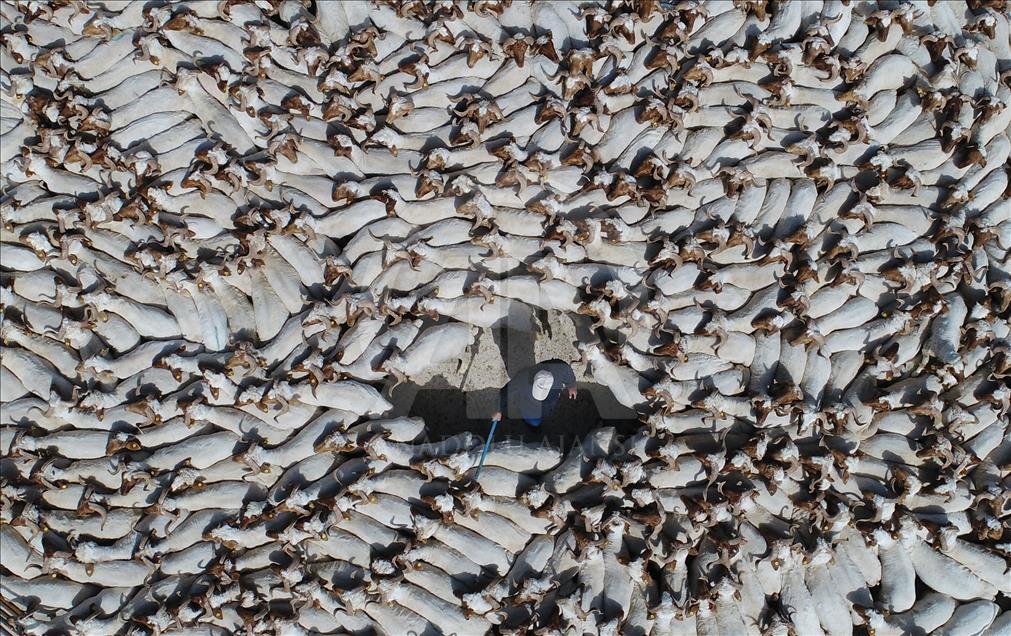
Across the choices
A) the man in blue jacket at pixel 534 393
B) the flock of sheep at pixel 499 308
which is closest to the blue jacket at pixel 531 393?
the man in blue jacket at pixel 534 393

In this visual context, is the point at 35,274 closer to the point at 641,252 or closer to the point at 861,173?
the point at 641,252

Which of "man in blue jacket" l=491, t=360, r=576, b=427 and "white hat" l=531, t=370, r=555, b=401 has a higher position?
"white hat" l=531, t=370, r=555, b=401

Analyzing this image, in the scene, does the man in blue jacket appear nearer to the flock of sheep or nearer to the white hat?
the white hat

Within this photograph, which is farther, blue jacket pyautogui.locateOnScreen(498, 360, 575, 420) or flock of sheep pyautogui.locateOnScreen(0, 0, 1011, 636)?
blue jacket pyautogui.locateOnScreen(498, 360, 575, 420)

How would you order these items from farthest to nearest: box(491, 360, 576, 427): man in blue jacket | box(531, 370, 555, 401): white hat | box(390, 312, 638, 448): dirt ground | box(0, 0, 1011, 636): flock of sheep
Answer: box(390, 312, 638, 448): dirt ground → box(491, 360, 576, 427): man in blue jacket → box(531, 370, 555, 401): white hat → box(0, 0, 1011, 636): flock of sheep

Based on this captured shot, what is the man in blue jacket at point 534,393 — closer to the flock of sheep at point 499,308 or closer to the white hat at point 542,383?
the white hat at point 542,383

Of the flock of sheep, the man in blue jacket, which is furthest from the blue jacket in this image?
the flock of sheep

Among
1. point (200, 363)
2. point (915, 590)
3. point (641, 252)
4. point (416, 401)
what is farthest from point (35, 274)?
point (915, 590)

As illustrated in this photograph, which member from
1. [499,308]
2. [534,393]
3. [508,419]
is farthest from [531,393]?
[499,308]
